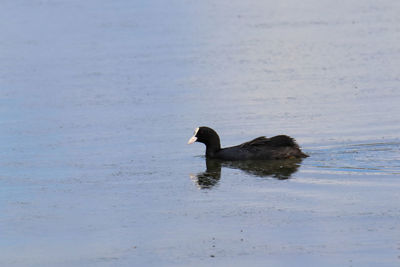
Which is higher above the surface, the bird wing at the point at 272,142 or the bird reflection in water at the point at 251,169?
the bird wing at the point at 272,142

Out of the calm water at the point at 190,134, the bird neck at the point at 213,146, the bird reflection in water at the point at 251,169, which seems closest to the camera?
the calm water at the point at 190,134

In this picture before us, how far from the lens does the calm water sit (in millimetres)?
→ 8328

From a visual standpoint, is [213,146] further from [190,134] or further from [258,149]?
[190,134]

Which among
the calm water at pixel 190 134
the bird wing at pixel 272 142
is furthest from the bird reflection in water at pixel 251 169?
the bird wing at pixel 272 142

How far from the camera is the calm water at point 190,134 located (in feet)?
27.3

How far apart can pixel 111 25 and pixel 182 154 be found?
12.7 metres

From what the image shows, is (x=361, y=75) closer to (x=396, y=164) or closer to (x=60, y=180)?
(x=396, y=164)

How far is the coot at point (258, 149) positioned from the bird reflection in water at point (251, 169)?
0.23 ft

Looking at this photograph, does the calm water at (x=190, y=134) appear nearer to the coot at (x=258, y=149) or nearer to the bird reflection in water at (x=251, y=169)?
the bird reflection in water at (x=251, y=169)

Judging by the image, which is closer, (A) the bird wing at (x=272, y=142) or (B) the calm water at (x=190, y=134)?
(B) the calm water at (x=190, y=134)

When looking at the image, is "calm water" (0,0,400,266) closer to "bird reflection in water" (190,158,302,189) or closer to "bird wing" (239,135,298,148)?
"bird reflection in water" (190,158,302,189)

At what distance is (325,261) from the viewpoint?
7.51 metres

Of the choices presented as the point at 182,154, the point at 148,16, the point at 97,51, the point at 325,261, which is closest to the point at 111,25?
the point at 148,16

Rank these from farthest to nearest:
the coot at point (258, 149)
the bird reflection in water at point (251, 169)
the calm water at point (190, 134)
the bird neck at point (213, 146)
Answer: the bird neck at point (213, 146) → the coot at point (258, 149) → the bird reflection in water at point (251, 169) → the calm water at point (190, 134)
